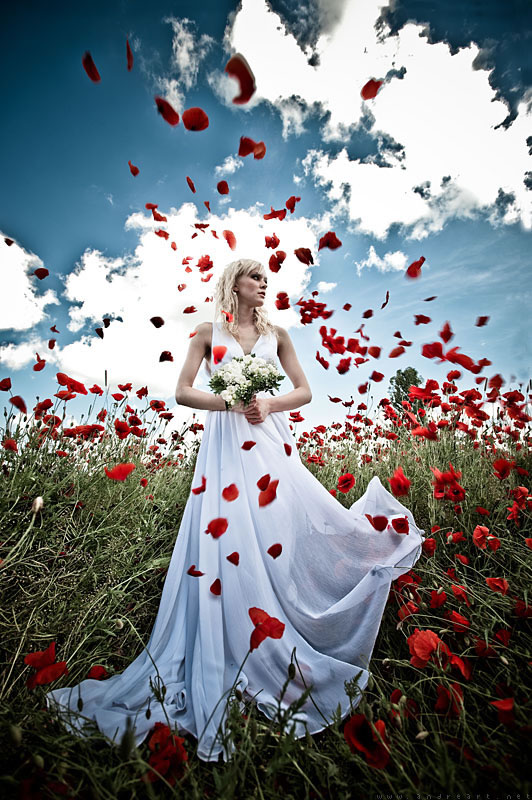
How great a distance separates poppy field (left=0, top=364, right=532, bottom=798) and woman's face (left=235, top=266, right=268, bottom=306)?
4.48ft

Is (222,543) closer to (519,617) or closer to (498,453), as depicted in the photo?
(519,617)

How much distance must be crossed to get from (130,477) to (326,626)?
2174mm

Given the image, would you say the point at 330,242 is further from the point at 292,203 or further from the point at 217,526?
the point at 217,526

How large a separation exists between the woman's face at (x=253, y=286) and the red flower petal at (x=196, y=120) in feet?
3.40

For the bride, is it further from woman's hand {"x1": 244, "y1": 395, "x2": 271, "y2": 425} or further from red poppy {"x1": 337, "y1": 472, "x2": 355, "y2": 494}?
red poppy {"x1": 337, "y1": 472, "x2": 355, "y2": 494}

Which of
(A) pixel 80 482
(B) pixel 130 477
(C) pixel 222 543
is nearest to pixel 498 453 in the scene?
(C) pixel 222 543

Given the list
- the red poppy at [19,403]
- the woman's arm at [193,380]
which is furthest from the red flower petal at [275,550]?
the red poppy at [19,403]

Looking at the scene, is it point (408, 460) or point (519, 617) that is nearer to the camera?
point (519, 617)

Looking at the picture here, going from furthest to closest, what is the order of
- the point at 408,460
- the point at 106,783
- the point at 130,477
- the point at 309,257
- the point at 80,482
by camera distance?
the point at 408,460 → the point at 130,477 → the point at 80,482 → the point at 309,257 → the point at 106,783

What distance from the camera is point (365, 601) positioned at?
1925 millimetres

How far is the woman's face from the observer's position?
2947 millimetres

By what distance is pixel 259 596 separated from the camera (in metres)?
1.99

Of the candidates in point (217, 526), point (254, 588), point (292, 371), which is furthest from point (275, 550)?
point (292, 371)

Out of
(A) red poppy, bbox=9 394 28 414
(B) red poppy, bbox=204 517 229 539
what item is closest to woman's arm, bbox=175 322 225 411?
(B) red poppy, bbox=204 517 229 539
